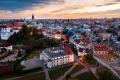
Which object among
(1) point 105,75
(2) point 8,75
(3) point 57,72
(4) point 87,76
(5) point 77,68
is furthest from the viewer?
(5) point 77,68

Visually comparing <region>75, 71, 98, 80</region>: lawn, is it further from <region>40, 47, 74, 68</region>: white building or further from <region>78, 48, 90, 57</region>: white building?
<region>78, 48, 90, 57</region>: white building

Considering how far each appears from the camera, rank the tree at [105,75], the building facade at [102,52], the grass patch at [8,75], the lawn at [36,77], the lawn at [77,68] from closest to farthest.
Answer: the tree at [105,75] < the lawn at [36,77] < the grass patch at [8,75] < the lawn at [77,68] < the building facade at [102,52]

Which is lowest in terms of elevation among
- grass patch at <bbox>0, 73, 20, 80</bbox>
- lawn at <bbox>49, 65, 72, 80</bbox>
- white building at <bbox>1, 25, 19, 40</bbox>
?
grass patch at <bbox>0, 73, 20, 80</bbox>

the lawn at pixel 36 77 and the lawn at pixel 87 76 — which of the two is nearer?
the lawn at pixel 87 76

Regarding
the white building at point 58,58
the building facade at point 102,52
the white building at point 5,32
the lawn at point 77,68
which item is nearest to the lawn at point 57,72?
the lawn at point 77,68

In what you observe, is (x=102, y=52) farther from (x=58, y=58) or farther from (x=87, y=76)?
(x=58, y=58)

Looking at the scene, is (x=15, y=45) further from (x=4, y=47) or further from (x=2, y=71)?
(x=2, y=71)

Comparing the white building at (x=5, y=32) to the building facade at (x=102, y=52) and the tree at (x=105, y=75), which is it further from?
the tree at (x=105, y=75)

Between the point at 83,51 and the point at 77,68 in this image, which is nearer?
the point at 77,68

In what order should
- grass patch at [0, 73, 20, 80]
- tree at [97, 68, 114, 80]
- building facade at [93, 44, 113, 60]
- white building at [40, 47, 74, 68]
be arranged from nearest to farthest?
tree at [97, 68, 114, 80] < grass patch at [0, 73, 20, 80] < white building at [40, 47, 74, 68] < building facade at [93, 44, 113, 60]

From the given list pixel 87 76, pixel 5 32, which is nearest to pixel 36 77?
pixel 87 76

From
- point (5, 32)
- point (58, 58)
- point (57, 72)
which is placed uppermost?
point (5, 32)

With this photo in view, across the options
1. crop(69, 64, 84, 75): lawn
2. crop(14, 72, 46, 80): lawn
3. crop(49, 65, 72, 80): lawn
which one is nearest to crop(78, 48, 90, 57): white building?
crop(69, 64, 84, 75): lawn
